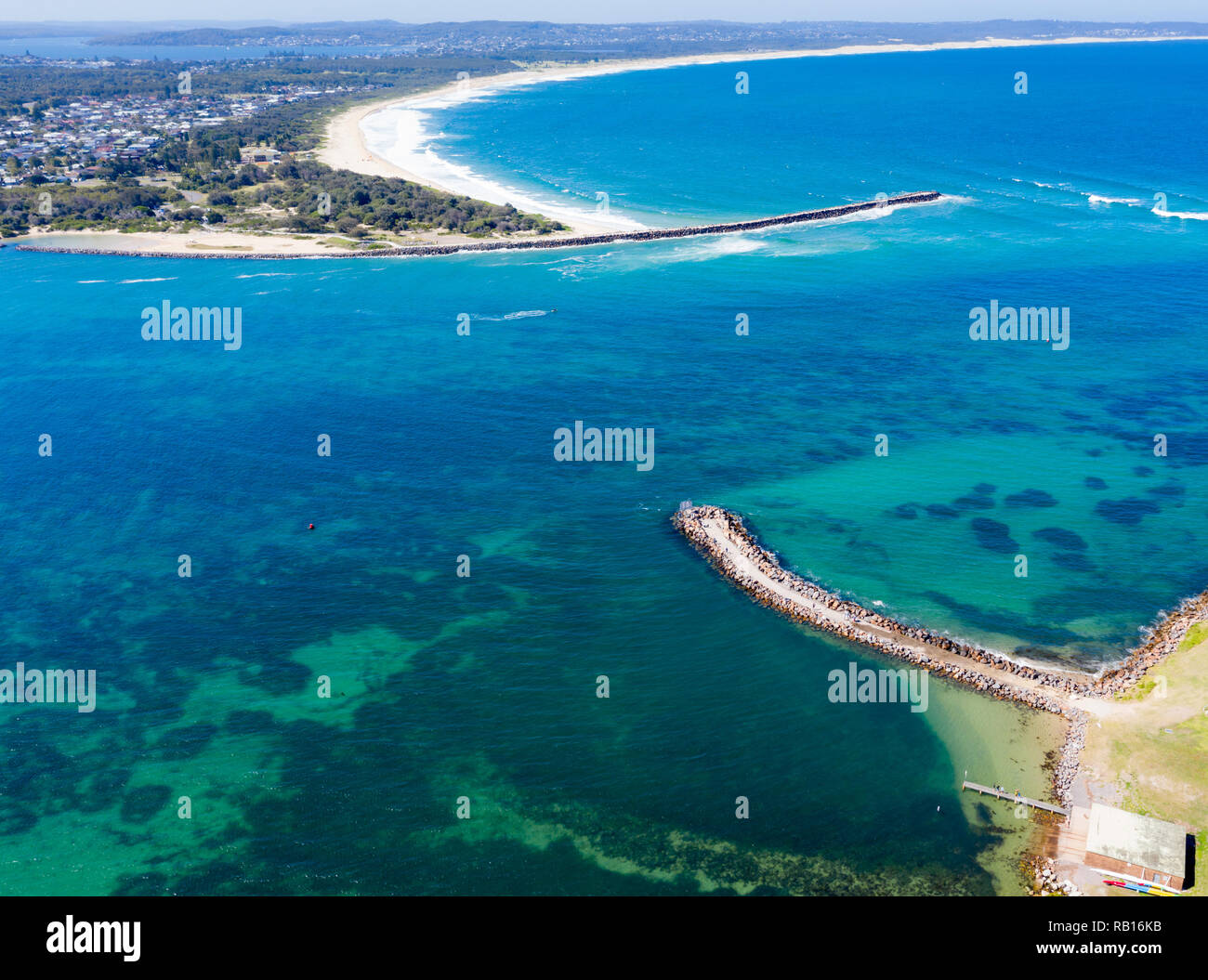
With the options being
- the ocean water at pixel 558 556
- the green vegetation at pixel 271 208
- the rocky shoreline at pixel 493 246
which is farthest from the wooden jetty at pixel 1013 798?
the green vegetation at pixel 271 208

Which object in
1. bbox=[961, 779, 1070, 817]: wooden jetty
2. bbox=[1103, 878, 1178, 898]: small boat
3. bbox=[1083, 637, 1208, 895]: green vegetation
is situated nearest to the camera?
bbox=[1103, 878, 1178, 898]: small boat

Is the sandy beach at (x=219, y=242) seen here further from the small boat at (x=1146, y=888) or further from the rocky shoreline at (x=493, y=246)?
the small boat at (x=1146, y=888)

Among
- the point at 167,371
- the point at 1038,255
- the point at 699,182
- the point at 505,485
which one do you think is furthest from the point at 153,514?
the point at 699,182

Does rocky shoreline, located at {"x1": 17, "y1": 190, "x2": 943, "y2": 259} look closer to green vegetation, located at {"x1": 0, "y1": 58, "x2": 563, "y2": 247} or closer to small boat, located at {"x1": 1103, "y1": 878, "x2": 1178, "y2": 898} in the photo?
green vegetation, located at {"x1": 0, "y1": 58, "x2": 563, "y2": 247}

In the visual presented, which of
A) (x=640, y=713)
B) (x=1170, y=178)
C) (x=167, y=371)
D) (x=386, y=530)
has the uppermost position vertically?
(x=1170, y=178)

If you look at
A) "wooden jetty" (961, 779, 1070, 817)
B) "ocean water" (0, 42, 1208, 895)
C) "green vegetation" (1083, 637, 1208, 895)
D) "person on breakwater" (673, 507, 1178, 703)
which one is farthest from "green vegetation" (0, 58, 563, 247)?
"wooden jetty" (961, 779, 1070, 817)

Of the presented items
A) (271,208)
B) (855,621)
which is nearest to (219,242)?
(271,208)
